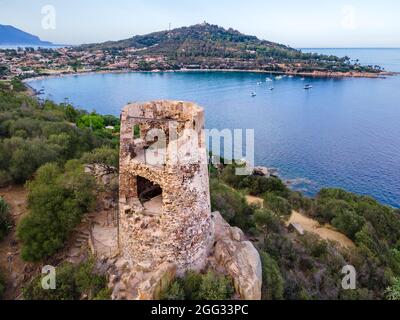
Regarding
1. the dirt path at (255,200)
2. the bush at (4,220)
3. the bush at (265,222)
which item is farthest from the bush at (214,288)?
the dirt path at (255,200)

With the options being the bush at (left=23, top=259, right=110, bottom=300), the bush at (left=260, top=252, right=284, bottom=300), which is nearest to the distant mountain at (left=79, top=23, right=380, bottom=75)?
the bush at (left=260, top=252, right=284, bottom=300)

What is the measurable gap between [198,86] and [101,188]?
91907 mm

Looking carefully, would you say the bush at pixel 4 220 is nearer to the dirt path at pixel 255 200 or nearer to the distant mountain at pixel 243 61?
the dirt path at pixel 255 200

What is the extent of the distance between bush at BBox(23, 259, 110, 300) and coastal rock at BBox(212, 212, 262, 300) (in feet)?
12.7

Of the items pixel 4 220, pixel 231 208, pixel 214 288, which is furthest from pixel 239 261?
pixel 4 220

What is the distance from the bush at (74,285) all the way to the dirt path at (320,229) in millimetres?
17818

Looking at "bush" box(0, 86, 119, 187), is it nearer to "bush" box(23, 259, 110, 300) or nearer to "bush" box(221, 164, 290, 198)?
"bush" box(23, 259, 110, 300)

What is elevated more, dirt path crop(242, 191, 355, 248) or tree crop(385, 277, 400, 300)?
tree crop(385, 277, 400, 300)

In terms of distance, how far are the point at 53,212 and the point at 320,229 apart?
781 inches

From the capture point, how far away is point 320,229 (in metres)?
26.2

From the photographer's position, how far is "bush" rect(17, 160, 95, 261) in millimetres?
13492

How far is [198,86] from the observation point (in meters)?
106
